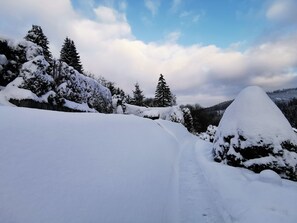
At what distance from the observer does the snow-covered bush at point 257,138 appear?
8227 mm

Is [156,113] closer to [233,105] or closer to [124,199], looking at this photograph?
[233,105]

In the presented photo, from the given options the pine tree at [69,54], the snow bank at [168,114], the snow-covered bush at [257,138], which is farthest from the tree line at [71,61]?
the snow-covered bush at [257,138]

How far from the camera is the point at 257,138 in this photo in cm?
884

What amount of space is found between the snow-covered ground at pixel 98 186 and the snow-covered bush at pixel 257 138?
6.36ft

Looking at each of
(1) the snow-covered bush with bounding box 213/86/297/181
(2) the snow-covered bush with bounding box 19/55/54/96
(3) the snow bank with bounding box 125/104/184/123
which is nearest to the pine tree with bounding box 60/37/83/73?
(3) the snow bank with bounding box 125/104/184/123

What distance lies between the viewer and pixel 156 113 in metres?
43.7

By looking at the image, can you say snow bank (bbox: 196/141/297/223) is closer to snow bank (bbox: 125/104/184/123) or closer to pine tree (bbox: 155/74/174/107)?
snow bank (bbox: 125/104/184/123)

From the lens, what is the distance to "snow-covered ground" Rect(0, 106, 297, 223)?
2693 mm

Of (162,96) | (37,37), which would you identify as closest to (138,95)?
(162,96)

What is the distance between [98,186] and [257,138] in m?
7.49

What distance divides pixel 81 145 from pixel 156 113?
39356 mm

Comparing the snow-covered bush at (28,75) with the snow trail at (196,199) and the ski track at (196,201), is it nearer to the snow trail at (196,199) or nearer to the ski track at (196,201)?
the snow trail at (196,199)

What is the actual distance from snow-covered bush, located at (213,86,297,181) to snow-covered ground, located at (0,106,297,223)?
194cm

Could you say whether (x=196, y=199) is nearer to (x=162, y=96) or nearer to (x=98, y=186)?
(x=98, y=186)
